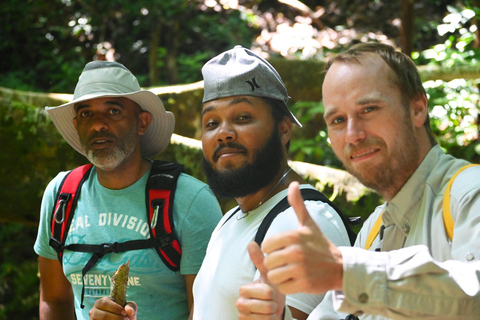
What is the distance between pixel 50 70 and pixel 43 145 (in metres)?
5.82

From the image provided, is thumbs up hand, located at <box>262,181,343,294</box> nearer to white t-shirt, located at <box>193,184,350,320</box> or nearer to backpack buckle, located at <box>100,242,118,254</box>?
white t-shirt, located at <box>193,184,350,320</box>

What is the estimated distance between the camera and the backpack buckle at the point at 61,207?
10.8ft

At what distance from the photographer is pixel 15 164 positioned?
14.6 feet

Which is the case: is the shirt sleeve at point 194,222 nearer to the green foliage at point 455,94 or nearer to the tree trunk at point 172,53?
the green foliage at point 455,94

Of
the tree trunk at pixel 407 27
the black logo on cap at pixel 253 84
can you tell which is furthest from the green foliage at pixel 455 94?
the black logo on cap at pixel 253 84

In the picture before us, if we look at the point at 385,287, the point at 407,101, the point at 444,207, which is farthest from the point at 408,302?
the point at 407,101

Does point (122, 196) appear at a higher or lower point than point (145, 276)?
higher

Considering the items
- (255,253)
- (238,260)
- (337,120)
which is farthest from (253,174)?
(255,253)

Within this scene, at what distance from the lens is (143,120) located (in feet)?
11.6

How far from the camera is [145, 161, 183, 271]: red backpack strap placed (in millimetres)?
2986

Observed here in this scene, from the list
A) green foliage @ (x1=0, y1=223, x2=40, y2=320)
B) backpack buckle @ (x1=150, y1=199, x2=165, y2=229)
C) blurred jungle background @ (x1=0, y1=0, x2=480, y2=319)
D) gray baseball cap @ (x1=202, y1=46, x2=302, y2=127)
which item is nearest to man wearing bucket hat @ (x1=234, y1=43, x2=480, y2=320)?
gray baseball cap @ (x1=202, y1=46, x2=302, y2=127)

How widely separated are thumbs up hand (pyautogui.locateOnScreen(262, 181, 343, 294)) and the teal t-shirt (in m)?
1.70

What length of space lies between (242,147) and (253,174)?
0.15 metres

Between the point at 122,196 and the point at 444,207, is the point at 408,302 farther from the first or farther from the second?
the point at 122,196
